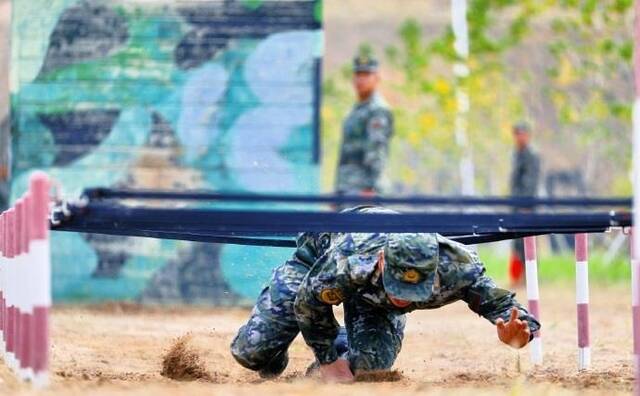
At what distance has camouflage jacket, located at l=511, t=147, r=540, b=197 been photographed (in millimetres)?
20359

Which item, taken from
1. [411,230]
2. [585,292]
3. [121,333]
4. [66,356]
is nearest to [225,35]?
[121,333]

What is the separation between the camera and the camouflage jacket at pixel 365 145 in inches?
611

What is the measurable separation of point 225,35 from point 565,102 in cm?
978

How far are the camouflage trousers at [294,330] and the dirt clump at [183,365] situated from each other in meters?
0.25

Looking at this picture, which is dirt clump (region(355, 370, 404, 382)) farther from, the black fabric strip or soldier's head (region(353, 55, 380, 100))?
soldier's head (region(353, 55, 380, 100))

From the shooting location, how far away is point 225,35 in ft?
53.1

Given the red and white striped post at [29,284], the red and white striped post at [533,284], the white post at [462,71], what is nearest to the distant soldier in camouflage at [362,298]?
the red and white striped post at [533,284]

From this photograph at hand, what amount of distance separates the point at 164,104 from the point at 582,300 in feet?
26.1

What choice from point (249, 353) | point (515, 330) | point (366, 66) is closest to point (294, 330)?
point (249, 353)

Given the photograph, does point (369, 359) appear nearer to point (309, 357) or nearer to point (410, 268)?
point (410, 268)

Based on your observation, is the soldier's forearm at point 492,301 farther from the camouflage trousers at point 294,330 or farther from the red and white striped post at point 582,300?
the red and white striped post at point 582,300

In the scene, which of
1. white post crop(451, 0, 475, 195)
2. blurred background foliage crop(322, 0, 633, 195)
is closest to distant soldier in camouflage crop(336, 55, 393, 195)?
blurred background foliage crop(322, 0, 633, 195)

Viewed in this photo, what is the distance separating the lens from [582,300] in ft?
29.4

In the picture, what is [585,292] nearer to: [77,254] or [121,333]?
[121,333]
